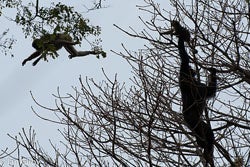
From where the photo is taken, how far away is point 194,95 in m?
6.70

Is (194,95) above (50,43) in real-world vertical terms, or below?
below

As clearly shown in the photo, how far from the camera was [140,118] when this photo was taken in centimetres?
687

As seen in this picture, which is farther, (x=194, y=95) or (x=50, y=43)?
(x=50, y=43)

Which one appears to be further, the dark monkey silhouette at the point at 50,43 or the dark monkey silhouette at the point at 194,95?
the dark monkey silhouette at the point at 50,43

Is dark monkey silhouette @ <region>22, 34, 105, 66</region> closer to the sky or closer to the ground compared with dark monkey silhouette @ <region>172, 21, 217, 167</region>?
closer to the sky

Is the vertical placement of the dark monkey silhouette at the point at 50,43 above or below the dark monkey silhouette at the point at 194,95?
above

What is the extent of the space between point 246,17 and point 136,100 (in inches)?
69.8

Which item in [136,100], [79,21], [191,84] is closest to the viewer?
[191,84]

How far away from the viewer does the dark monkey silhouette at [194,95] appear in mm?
6551

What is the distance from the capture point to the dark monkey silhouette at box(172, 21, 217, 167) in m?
6.55

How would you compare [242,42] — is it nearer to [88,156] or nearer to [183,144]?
[183,144]

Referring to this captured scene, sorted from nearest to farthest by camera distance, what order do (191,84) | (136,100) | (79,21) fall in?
(191,84), (136,100), (79,21)

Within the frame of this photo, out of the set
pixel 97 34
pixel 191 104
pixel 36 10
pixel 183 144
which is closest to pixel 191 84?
pixel 191 104

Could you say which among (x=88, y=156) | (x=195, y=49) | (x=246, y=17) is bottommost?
(x=88, y=156)
